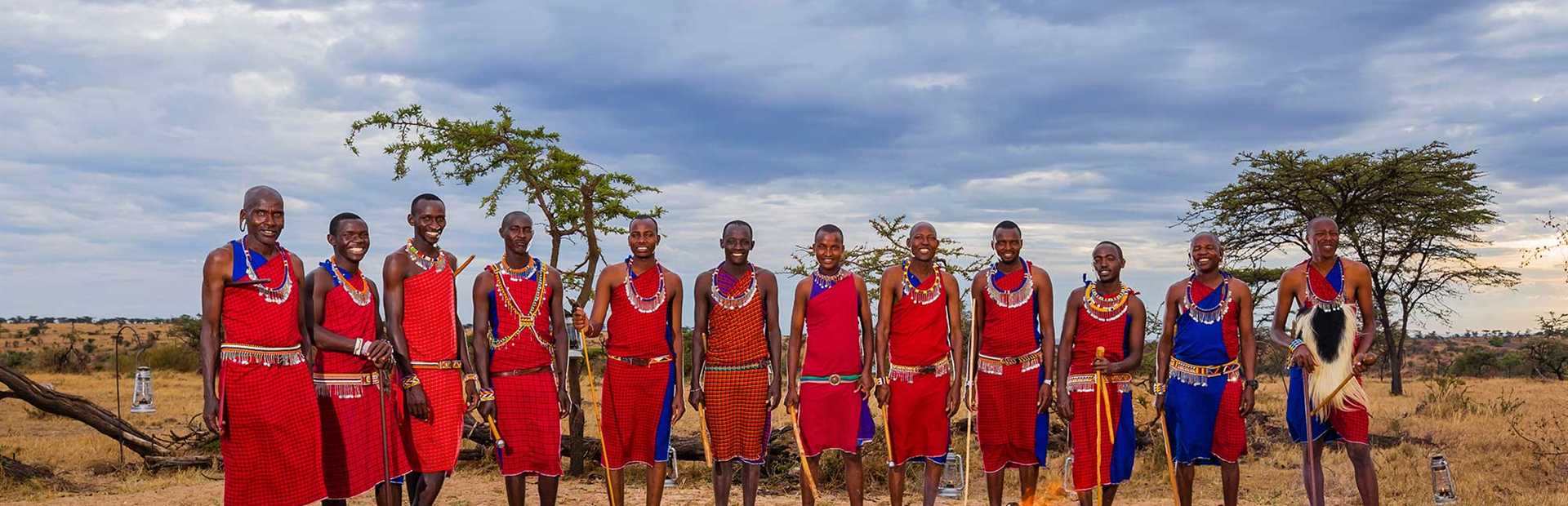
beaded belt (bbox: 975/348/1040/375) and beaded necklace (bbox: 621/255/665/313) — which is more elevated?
beaded necklace (bbox: 621/255/665/313)

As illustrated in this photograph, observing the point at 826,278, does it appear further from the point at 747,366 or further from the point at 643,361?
the point at 643,361

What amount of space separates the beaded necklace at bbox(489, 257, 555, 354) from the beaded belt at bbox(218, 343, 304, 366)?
132 centimetres

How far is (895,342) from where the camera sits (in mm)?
7703

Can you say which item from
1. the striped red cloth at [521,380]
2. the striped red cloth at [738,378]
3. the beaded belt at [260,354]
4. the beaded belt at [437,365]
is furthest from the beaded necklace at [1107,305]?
the beaded belt at [260,354]

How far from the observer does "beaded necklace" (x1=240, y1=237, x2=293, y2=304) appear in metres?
5.99

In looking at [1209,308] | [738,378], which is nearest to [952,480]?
[1209,308]

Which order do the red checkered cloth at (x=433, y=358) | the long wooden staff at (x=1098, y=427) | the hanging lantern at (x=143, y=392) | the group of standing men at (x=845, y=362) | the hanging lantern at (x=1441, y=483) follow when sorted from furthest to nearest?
the hanging lantern at (x=143, y=392)
the hanging lantern at (x=1441, y=483)
the long wooden staff at (x=1098, y=427)
the group of standing men at (x=845, y=362)
the red checkered cloth at (x=433, y=358)

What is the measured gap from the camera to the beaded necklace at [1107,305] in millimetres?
7598

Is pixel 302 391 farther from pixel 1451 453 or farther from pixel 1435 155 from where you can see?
pixel 1435 155

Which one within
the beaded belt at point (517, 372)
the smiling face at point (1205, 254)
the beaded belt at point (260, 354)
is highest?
the smiling face at point (1205, 254)

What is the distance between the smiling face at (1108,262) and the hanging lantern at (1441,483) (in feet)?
13.2

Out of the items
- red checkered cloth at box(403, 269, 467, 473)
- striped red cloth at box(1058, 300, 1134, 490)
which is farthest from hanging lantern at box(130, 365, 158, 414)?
striped red cloth at box(1058, 300, 1134, 490)

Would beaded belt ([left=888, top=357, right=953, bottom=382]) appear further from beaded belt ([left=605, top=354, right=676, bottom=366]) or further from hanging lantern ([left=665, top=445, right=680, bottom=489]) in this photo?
hanging lantern ([left=665, top=445, right=680, bottom=489])

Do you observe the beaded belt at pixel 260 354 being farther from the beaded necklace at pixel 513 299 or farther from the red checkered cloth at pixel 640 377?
the red checkered cloth at pixel 640 377
